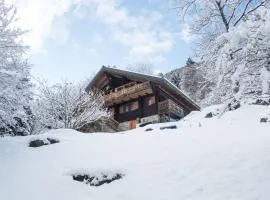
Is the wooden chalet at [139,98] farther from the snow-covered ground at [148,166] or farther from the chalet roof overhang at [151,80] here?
the snow-covered ground at [148,166]

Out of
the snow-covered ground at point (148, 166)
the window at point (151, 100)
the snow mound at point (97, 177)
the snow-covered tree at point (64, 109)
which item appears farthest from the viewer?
the window at point (151, 100)

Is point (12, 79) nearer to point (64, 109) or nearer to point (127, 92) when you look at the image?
point (64, 109)

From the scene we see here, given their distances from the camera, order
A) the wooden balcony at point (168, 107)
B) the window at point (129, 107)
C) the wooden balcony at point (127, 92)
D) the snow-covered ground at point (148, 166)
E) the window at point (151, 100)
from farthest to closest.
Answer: the window at point (129, 107), the window at point (151, 100), the wooden balcony at point (127, 92), the wooden balcony at point (168, 107), the snow-covered ground at point (148, 166)

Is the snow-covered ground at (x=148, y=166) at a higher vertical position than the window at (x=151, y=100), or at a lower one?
lower

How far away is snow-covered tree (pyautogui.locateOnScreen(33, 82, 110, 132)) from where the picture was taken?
25.8m

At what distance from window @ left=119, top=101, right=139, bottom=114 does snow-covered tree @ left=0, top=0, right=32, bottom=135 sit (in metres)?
21.9

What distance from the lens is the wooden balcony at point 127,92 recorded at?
34.7 metres

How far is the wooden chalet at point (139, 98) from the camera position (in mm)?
33688

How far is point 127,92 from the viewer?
118 ft

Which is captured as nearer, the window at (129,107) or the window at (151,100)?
the window at (151,100)

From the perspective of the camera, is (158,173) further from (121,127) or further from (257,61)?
(121,127)

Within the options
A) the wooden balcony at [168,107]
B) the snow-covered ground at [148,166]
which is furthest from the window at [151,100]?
the snow-covered ground at [148,166]

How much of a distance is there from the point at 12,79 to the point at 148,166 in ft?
19.8

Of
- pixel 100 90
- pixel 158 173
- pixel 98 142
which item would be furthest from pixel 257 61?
pixel 100 90
